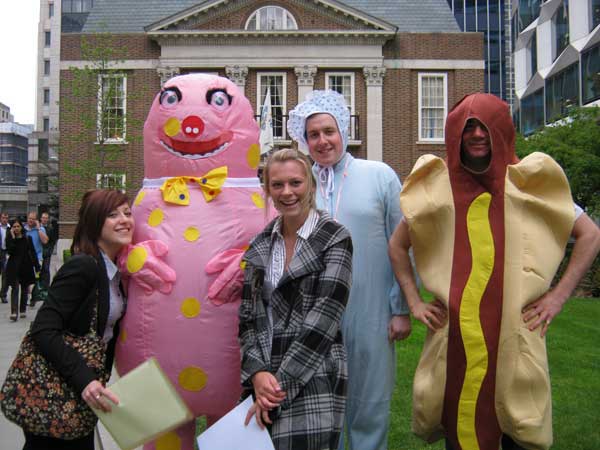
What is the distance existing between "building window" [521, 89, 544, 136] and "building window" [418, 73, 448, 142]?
1347 cm

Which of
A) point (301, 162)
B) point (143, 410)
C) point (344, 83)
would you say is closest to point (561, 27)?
point (344, 83)

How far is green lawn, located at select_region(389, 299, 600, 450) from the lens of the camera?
4.67m

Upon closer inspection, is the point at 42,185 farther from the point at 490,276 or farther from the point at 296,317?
the point at 490,276

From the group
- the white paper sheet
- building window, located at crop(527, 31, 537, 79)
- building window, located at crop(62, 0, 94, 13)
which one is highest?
building window, located at crop(62, 0, 94, 13)

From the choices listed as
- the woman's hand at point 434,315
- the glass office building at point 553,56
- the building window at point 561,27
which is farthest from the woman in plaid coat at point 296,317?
the building window at point 561,27

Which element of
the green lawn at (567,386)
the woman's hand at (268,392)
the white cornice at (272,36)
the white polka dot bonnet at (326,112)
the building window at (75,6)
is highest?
the building window at (75,6)

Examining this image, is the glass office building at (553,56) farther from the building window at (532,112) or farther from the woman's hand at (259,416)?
the woman's hand at (259,416)

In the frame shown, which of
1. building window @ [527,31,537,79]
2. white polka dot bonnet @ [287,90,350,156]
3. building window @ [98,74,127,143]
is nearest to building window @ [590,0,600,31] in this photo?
building window @ [527,31,537,79]

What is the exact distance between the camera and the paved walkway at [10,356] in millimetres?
4441

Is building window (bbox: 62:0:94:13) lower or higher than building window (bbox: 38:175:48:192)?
higher

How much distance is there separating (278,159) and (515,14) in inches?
1733

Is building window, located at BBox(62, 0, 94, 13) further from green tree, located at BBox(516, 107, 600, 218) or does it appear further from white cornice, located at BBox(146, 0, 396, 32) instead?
green tree, located at BBox(516, 107, 600, 218)

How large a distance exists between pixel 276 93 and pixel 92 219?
67.7ft

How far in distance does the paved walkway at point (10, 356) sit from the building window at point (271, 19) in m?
15.3
